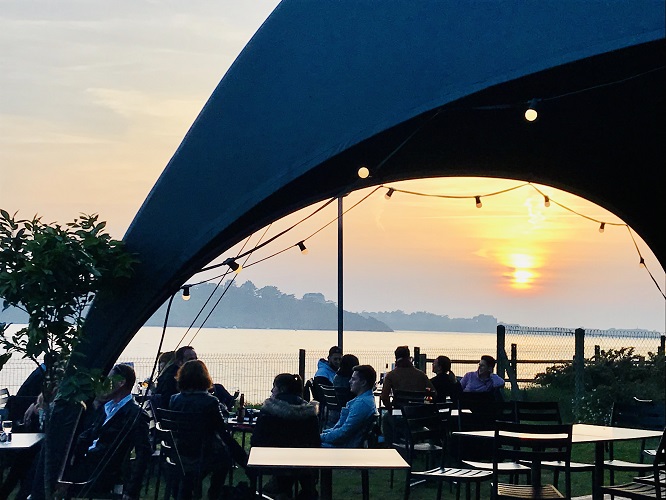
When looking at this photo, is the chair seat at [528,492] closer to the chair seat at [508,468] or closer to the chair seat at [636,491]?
the chair seat at [636,491]

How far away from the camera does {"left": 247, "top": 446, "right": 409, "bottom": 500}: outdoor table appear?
6.22m

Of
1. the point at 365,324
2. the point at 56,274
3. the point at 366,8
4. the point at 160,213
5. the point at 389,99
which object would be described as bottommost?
the point at 365,324

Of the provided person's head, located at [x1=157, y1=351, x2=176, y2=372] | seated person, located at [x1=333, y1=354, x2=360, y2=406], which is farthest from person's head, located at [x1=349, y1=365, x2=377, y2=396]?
person's head, located at [x1=157, y1=351, x2=176, y2=372]

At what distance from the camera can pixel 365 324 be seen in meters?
181

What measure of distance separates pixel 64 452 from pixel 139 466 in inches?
34.2

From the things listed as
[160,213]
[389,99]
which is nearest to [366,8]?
[389,99]

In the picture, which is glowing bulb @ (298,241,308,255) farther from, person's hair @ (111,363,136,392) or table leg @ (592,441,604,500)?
table leg @ (592,441,604,500)

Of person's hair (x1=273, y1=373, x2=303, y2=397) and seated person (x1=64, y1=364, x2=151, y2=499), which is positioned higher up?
person's hair (x1=273, y1=373, x2=303, y2=397)

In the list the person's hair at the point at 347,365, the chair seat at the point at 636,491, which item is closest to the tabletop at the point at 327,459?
the chair seat at the point at 636,491

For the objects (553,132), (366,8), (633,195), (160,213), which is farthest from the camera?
(633,195)

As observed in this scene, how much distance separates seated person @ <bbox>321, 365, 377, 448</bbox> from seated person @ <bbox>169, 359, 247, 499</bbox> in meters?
0.96

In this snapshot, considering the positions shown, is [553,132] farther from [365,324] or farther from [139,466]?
[365,324]

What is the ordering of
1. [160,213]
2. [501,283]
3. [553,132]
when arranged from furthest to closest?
[501,283] < [553,132] < [160,213]

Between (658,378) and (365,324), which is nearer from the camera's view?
(658,378)
